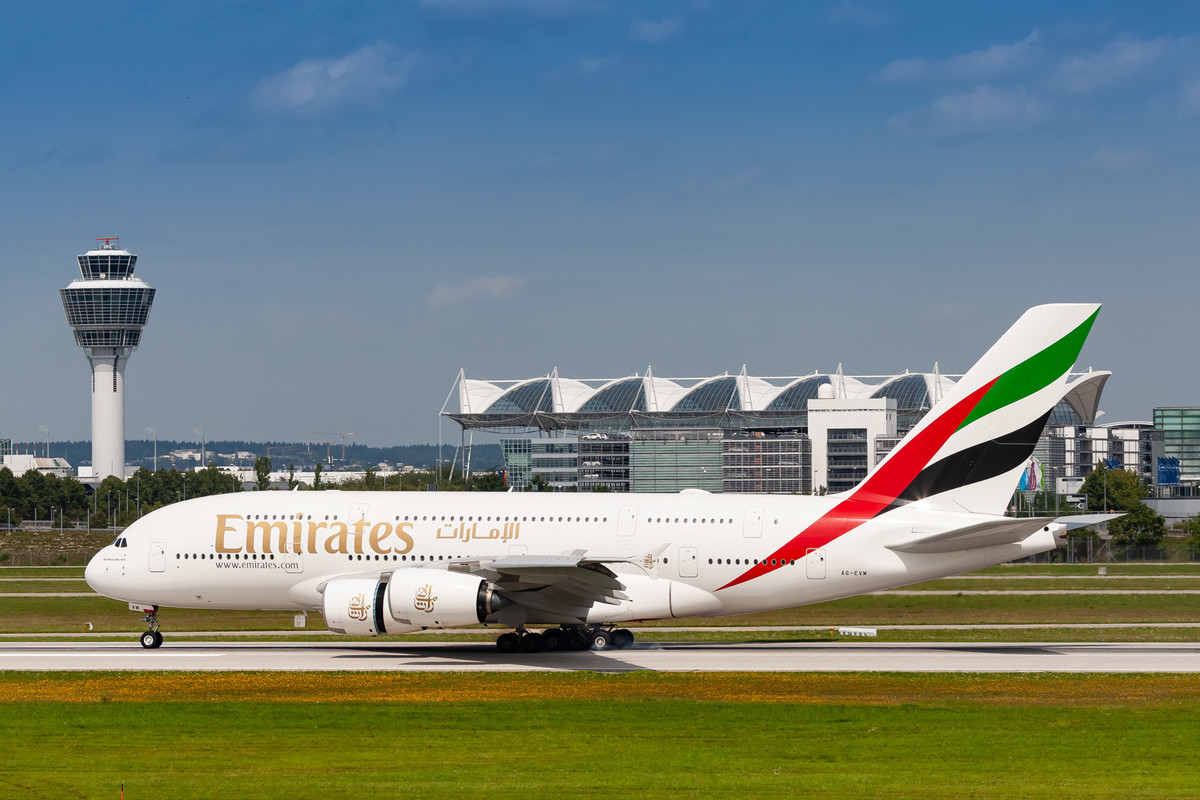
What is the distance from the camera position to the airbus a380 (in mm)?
31797

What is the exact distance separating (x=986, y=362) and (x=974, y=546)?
471 cm

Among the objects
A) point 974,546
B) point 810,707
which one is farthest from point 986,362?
point 810,707

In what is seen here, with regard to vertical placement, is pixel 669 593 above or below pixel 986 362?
below

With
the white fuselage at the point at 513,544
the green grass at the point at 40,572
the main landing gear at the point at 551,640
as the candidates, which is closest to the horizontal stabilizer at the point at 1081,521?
the white fuselage at the point at 513,544

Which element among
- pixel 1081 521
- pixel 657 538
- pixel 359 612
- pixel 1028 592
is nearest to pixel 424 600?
pixel 359 612

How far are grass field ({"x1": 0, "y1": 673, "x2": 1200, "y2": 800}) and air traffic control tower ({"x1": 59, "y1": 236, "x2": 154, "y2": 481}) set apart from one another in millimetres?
179744

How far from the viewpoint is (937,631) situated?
129 ft

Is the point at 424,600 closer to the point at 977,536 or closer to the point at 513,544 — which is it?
the point at 513,544

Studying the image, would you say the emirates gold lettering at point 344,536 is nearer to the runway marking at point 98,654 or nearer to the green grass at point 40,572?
the runway marking at point 98,654

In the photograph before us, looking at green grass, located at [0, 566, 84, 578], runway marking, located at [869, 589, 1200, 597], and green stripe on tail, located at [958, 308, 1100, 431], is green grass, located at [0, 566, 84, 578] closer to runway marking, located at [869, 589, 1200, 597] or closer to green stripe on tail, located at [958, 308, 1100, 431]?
runway marking, located at [869, 589, 1200, 597]

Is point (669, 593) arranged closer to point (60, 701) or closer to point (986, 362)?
point (986, 362)

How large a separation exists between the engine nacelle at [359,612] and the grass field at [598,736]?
2.31m

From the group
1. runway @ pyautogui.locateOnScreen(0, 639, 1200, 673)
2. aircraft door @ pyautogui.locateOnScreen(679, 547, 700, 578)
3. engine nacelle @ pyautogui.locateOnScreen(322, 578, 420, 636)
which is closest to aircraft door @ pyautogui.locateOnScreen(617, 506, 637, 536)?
aircraft door @ pyautogui.locateOnScreen(679, 547, 700, 578)

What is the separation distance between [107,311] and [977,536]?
18568 centimetres
